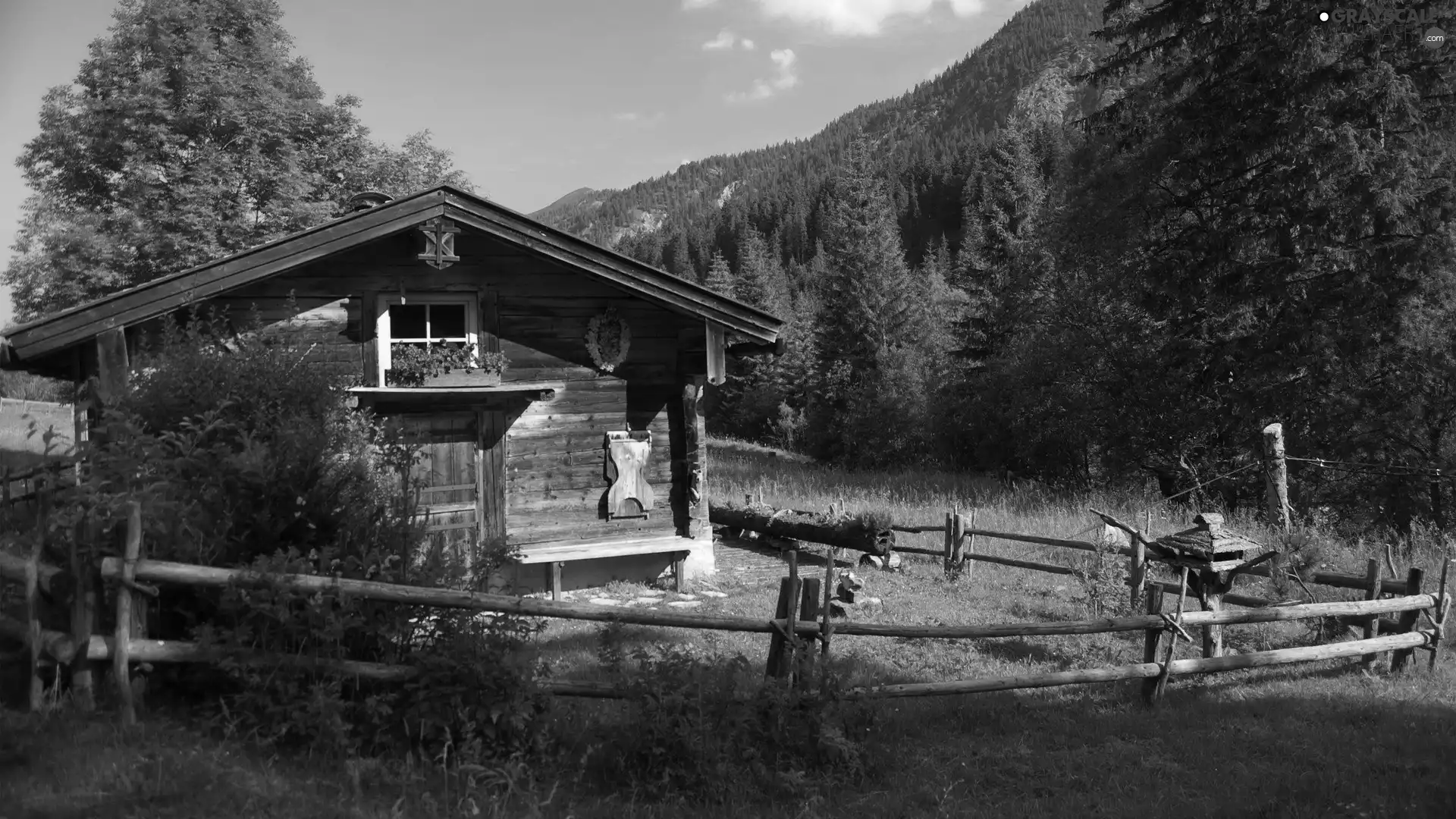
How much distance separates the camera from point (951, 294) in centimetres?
6462

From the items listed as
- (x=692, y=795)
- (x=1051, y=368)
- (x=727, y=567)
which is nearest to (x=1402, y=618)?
(x=692, y=795)

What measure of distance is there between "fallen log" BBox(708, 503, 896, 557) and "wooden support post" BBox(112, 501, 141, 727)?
369 inches

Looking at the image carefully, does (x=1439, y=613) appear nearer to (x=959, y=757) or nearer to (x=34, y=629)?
(x=959, y=757)

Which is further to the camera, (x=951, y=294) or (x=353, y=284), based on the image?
(x=951, y=294)

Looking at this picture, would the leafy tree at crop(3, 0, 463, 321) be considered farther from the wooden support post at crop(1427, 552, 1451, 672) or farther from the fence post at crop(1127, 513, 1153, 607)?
the wooden support post at crop(1427, 552, 1451, 672)

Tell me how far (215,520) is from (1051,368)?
22.7 meters

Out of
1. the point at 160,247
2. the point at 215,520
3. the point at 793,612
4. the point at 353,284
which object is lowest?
the point at 793,612

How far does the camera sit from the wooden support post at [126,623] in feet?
17.0

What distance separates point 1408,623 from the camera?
340 inches

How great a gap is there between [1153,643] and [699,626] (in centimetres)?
386

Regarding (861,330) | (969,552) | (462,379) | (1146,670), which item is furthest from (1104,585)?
(861,330)

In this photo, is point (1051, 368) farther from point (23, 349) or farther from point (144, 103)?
point (144, 103)

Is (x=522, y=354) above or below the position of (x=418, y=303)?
below

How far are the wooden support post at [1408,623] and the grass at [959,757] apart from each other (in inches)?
6.5
